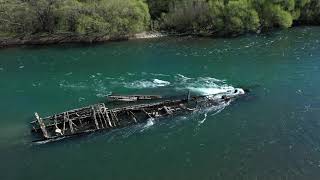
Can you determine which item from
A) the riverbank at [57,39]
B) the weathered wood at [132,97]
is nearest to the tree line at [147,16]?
the riverbank at [57,39]

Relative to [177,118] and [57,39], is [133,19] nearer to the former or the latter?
[57,39]

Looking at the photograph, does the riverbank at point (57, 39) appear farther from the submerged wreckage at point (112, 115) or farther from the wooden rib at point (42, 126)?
the wooden rib at point (42, 126)

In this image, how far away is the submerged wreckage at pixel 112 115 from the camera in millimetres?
52781

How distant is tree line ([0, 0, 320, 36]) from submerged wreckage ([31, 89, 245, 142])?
3647 cm

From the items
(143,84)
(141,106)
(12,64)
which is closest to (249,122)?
(141,106)

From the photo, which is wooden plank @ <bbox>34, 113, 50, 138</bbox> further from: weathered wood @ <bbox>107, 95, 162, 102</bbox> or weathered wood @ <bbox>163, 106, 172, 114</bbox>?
weathered wood @ <bbox>163, 106, 172, 114</bbox>

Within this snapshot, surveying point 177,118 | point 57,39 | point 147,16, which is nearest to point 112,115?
→ point 177,118

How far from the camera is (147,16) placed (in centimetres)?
9769

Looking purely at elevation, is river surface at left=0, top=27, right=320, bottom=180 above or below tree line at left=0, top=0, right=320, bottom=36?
below

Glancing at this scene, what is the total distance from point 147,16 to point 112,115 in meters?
46.4

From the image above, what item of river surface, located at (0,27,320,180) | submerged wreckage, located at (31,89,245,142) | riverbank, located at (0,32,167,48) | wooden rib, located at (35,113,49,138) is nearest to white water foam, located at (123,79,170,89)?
river surface, located at (0,27,320,180)

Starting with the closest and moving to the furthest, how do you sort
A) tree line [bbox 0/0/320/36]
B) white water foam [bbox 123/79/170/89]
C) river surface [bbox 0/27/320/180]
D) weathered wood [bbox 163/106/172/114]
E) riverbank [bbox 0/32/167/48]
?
river surface [bbox 0/27/320/180] < weathered wood [bbox 163/106/172/114] < white water foam [bbox 123/79/170/89] < tree line [bbox 0/0/320/36] < riverbank [bbox 0/32/167/48]

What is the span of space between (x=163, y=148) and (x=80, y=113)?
13.1 m

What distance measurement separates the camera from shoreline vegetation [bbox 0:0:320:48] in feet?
307
